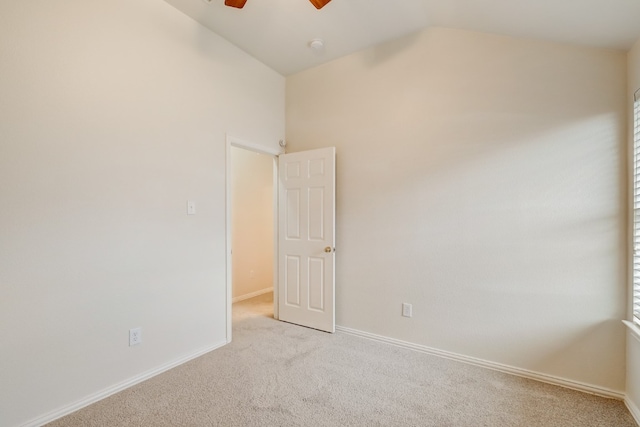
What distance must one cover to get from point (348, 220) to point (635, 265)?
7.05 ft

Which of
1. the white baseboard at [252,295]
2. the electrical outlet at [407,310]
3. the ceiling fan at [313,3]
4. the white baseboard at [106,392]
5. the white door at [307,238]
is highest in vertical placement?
the ceiling fan at [313,3]

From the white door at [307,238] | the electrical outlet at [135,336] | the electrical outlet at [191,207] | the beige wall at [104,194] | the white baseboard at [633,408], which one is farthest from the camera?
the white door at [307,238]

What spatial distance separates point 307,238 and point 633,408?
272 cm

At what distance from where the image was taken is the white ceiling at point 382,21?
1.80 metres

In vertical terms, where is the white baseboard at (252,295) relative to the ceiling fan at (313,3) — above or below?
below

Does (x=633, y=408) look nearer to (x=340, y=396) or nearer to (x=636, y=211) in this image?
(x=636, y=211)

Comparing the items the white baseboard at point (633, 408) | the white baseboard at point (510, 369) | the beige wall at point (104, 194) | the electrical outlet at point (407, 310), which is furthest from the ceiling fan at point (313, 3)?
the white baseboard at point (633, 408)

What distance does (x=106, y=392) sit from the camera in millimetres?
1994

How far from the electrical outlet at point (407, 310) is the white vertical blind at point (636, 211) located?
148 cm

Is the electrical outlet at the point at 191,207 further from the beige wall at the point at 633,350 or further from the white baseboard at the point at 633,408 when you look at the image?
the white baseboard at the point at 633,408

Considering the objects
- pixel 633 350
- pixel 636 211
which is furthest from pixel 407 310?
pixel 636 211

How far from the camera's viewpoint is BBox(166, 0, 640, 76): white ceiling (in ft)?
5.92

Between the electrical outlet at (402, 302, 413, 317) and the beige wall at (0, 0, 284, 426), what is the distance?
1.74 metres

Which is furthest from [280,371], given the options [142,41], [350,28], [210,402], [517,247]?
[350,28]
